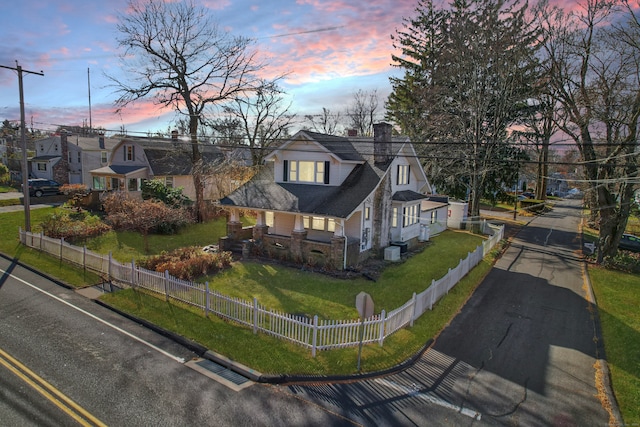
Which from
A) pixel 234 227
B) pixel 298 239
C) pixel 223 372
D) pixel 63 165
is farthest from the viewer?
pixel 63 165

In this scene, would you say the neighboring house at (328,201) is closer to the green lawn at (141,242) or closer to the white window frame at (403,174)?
the white window frame at (403,174)

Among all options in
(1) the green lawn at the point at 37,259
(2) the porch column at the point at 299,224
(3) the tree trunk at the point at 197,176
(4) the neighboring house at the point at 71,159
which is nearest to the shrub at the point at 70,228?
(1) the green lawn at the point at 37,259

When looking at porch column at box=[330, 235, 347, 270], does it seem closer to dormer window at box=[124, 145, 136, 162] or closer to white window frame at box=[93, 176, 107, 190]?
dormer window at box=[124, 145, 136, 162]

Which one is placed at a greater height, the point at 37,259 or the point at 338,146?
the point at 338,146

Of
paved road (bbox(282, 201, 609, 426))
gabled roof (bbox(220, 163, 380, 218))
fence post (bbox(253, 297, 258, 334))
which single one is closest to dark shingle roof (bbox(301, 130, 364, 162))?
gabled roof (bbox(220, 163, 380, 218))

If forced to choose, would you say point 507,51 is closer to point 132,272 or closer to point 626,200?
point 626,200

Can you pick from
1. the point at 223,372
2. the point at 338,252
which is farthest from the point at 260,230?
the point at 223,372

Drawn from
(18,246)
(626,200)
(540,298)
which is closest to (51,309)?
(18,246)

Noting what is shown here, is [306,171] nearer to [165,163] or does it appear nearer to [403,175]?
[403,175]
